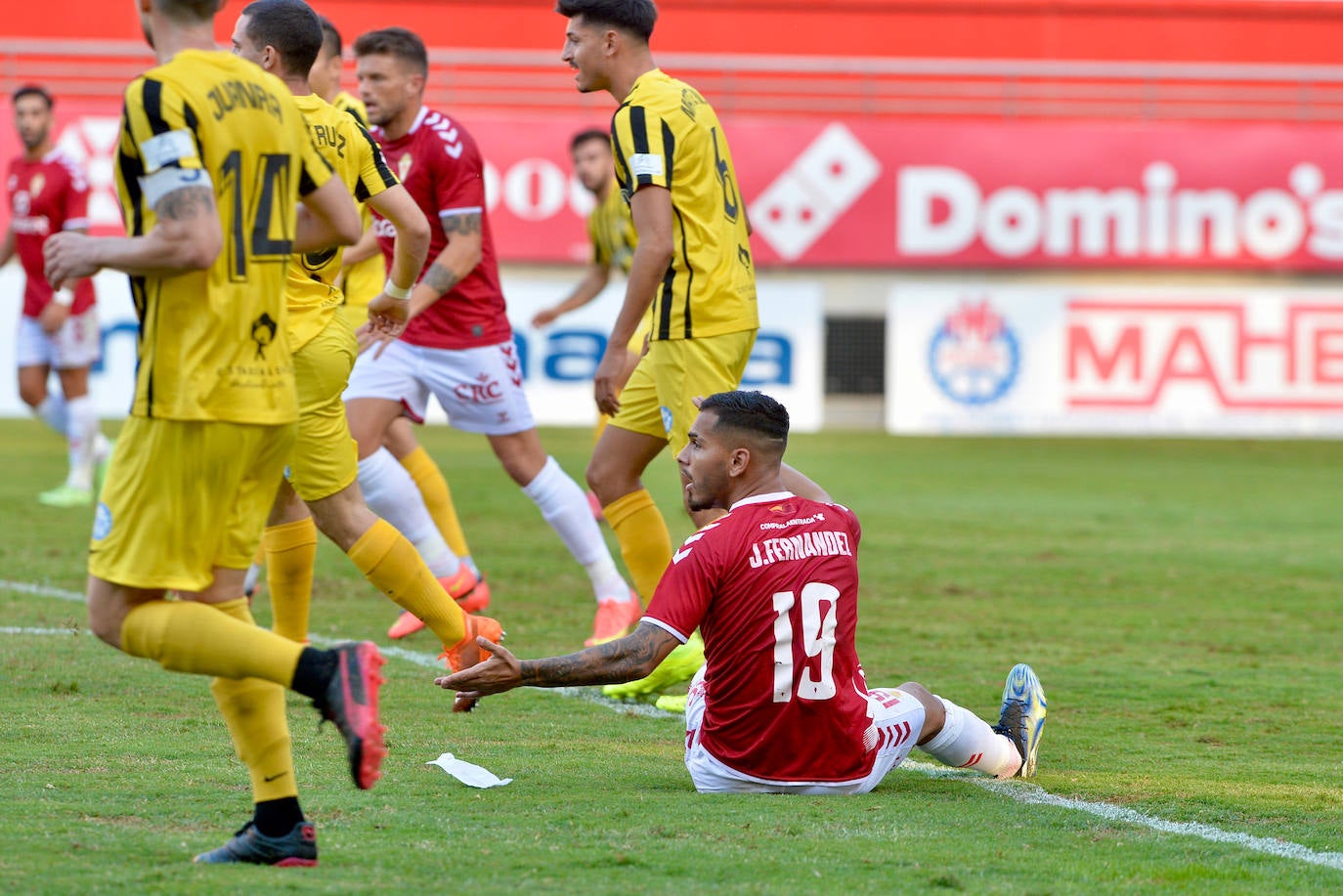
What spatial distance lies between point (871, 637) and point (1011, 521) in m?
4.54

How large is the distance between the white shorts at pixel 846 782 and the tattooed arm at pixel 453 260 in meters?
2.74

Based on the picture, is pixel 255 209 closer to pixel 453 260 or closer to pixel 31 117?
pixel 453 260

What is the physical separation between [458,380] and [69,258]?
3.71m

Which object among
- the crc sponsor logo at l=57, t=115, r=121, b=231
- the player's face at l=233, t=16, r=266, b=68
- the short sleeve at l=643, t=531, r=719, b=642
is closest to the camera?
the short sleeve at l=643, t=531, r=719, b=642

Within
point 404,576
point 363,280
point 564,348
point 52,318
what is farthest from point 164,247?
point 564,348

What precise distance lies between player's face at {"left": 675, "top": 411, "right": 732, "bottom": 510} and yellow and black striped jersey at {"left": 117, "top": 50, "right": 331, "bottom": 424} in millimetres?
1181

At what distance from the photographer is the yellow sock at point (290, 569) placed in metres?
5.36

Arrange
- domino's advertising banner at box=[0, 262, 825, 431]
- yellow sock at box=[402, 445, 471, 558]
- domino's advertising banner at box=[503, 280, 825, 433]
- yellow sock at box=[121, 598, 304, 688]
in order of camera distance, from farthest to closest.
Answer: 1. domino's advertising banner at box=[503, 280, 825, 433]
2. domino's advertising banner at box=[0, 262, 825, 431]
3. yellow sock at box=[402, 445, 471, 558]
4. yellow sock at box=[121, 598, 304, 688]

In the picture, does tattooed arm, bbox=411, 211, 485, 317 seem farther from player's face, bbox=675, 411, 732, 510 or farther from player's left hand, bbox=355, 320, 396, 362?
player's face, bbox=675, 411, 732, 510

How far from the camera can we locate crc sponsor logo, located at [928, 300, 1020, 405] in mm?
17625

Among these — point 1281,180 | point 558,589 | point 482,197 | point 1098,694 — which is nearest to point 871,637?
point 1098,694

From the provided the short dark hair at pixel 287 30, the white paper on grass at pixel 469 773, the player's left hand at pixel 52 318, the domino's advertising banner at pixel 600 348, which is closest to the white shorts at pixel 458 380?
the short dark hair at pixel 287 30

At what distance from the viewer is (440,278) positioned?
22.3 ft

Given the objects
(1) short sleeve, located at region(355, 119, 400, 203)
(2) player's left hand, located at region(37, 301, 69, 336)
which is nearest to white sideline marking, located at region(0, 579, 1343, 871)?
(1) short sleeve, located at region(355, 119, 400, 203)
